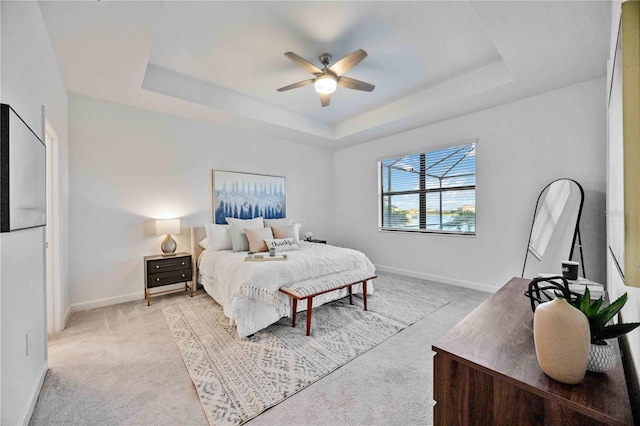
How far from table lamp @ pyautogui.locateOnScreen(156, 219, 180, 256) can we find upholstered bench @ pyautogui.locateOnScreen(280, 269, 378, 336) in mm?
1947

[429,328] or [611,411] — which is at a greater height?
[611,411]

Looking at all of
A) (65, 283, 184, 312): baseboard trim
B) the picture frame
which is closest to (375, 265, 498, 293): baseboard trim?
(65, 283, 184, 312): baseboard trim

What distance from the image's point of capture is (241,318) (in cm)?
254

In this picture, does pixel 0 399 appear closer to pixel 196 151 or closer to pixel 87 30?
pixel 87 30

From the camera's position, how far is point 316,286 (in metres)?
2.77

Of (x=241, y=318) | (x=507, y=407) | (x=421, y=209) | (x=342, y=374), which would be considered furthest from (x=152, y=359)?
(x=421, y=209)

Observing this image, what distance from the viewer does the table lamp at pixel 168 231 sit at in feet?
11.9

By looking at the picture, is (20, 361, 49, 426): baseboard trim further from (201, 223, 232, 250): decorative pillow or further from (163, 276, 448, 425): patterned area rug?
(201, 223, 232, 250): decorative pillow

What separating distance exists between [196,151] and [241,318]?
9.24 ft

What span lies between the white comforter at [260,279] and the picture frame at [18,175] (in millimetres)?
1549

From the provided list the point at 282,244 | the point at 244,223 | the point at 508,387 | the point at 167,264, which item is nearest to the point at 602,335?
the point at 508,387

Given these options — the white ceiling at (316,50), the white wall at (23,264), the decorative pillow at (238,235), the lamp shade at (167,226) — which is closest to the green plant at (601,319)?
the white ceiling at (316,50)

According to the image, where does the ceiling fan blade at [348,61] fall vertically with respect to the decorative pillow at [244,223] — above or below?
above

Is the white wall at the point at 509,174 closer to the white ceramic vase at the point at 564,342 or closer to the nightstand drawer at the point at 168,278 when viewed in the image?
the white ceramic vase at the point at 564,342
